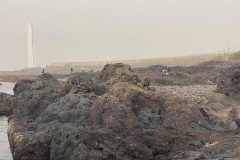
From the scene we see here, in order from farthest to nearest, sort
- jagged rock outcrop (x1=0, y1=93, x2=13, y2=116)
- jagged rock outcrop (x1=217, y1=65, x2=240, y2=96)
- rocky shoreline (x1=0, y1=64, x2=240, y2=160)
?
jagged rock outcrop (x1=0, y1=93, x2=13, y2=116) < jagged rock outcrop (x1=217, y1=65, x2=240, y2=96) < rocky shoreline (x1=0, y1=64, x2=240, y2=160)

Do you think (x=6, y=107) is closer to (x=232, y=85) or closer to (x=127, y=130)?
(x=232, y=85)

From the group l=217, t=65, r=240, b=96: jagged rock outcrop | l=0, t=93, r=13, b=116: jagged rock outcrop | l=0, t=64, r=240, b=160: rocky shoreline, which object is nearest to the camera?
l=0, t=64, r=240, b=160: rocky shoreline

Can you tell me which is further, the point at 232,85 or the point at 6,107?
the point at 6,107

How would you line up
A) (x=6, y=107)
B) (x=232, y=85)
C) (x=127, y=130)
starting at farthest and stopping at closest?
(x=6, y=107) → (x=232, y=85) → (x=127, y=130)

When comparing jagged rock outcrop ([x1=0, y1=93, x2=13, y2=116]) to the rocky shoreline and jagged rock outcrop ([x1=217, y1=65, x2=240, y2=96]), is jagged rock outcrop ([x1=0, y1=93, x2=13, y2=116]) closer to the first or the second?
the rocky shoreline

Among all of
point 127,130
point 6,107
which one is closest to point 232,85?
point 127,130

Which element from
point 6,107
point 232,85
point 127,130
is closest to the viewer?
point 127,130

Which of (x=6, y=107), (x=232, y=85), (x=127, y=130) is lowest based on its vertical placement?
(x=6, y=107)

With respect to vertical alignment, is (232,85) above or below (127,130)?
above

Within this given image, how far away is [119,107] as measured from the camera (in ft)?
37.8

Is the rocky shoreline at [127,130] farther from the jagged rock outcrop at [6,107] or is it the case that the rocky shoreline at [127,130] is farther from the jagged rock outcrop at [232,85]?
the jagged rock outcrop at [6,107]

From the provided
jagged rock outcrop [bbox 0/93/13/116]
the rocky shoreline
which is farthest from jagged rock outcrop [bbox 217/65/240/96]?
jagged rock outcrop [bbox 0/93/13/116]

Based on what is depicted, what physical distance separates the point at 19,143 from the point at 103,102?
3.12 metres

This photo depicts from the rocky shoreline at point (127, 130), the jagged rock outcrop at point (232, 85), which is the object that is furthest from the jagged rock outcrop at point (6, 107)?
the jagged rock outcrop at point (232, 85)
